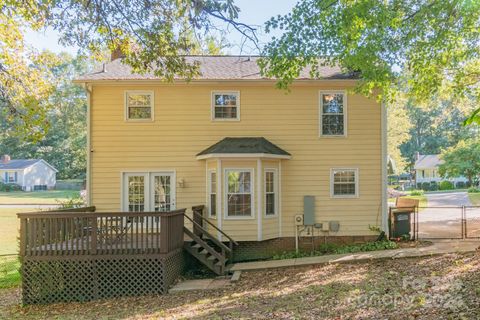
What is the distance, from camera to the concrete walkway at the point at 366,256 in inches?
392

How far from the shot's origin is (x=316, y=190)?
12438 millimetres

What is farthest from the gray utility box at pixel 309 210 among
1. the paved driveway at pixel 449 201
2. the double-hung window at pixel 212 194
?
the paved driveway at pixel 449 201

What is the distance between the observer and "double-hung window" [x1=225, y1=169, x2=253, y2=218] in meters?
11.8

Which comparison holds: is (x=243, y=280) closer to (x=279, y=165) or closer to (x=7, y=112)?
(x=279, y=165)

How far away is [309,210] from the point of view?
1232 centimetres

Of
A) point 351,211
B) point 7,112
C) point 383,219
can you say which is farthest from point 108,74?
point 383,219

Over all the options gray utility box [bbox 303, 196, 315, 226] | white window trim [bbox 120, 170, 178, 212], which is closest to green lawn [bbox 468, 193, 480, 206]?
gray utility box [bbox 303, 196, 315, 226]

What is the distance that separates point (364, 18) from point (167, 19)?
405cm

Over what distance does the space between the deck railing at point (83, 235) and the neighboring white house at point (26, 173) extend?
44.9m

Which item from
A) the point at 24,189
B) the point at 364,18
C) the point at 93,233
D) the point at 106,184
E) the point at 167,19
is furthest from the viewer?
the point at 24,189

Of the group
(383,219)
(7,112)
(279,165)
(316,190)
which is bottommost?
(383,219)

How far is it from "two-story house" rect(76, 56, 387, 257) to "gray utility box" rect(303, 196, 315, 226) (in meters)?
0.05

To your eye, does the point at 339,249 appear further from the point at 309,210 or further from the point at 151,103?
the point at 151,103

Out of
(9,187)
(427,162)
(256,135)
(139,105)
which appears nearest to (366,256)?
(256,135)
